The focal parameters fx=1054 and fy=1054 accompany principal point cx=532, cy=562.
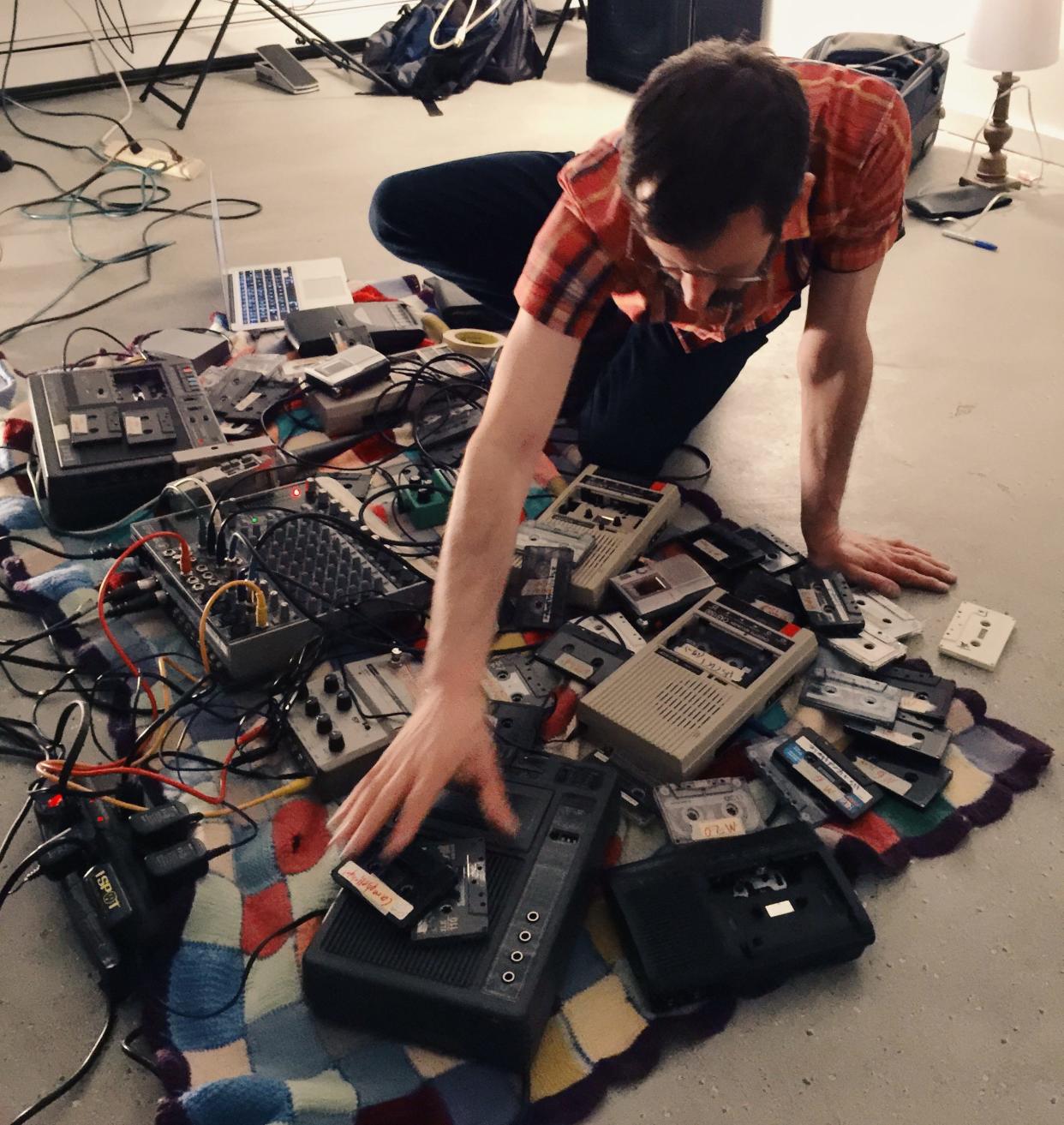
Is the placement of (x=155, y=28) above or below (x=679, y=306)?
below

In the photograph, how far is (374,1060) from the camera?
1.11 meters

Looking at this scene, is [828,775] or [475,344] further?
[475,344]

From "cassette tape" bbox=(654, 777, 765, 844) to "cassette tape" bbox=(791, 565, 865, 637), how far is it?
1.12ft

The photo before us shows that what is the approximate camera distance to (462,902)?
1122 millimetres

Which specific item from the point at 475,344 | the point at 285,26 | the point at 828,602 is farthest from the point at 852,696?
the point at 285,26

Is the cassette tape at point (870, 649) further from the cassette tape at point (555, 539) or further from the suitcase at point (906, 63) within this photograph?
the suitcase at point (906, 63)

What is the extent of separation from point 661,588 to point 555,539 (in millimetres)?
197

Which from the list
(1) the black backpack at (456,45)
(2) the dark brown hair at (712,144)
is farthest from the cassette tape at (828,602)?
(1) the black backpack at (456,45)

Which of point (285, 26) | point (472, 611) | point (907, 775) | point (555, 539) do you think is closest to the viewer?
point (472, 611)

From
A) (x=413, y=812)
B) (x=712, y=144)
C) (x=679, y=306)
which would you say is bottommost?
(x=413, y=812)

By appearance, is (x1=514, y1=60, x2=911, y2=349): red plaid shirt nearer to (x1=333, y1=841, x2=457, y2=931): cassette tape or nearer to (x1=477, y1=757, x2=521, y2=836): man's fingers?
(x1=477, y1=757, x2=521, y2=836): man's fingers

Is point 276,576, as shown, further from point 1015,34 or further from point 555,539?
point 1015,34

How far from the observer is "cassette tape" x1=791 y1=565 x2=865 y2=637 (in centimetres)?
161

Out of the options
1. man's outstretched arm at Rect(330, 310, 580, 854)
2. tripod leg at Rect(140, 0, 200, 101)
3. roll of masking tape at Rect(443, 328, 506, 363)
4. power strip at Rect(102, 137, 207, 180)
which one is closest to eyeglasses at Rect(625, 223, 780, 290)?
man's outstretched arm at Rect(330, 310, 580, 854)
